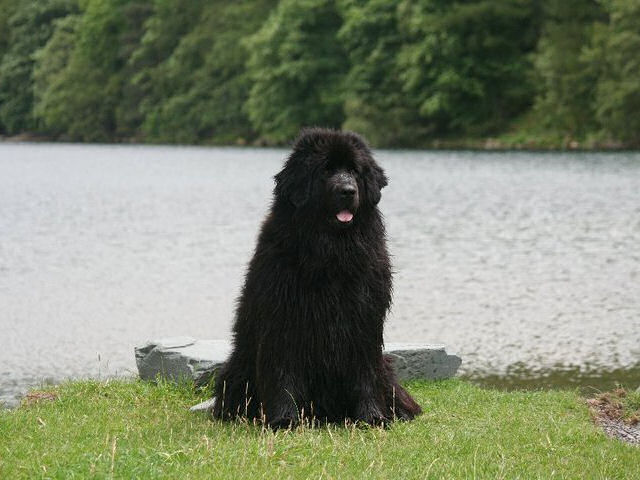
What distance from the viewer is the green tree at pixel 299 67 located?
255ft

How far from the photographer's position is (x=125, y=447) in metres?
6.46

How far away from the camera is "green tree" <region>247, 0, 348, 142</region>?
77812 mm

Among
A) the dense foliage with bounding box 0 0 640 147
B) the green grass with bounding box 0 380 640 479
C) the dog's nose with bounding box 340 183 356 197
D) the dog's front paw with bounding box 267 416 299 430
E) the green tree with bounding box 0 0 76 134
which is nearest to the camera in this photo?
the green grass with bounding box 0 380 640 479

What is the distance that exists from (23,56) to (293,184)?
365ft

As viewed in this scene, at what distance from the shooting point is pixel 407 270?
2100cm

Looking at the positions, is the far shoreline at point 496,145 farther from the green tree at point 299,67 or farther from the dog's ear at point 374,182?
the dog's ear at point 374,182

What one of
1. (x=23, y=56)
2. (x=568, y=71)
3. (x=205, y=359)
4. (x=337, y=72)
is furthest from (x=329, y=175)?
(x=23, y=56)

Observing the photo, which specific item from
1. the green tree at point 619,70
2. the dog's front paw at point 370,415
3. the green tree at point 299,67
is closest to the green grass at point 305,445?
the dog's front paw at point 370,415

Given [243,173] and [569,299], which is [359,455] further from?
[243,173]

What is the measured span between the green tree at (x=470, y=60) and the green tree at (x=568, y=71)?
3105 millimetres

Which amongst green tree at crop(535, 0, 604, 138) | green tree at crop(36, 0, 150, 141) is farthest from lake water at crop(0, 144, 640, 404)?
green tree at crop(36, 0, 150, 141)

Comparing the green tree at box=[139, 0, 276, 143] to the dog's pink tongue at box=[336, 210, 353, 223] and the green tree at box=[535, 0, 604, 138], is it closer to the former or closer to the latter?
the green tree at box=[535, 0, 604, 138]

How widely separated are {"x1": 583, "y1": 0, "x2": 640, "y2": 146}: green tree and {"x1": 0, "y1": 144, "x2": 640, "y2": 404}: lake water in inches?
613

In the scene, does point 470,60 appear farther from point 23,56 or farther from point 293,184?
point 293,184
